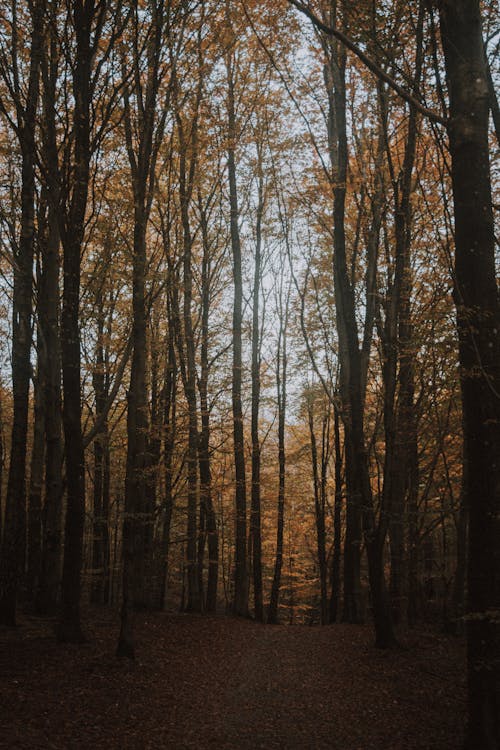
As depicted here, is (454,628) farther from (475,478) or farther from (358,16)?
(358,16)

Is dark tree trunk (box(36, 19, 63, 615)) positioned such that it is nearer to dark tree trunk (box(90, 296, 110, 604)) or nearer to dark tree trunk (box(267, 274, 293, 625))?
dark tree trunk (box(90, 296, 110, 604))

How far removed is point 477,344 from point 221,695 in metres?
5.26

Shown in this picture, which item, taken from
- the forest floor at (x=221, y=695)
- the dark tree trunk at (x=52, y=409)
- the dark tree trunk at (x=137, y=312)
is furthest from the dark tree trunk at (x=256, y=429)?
the dark tree trunk at (x=137, y=312)

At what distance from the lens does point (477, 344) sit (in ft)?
15.3

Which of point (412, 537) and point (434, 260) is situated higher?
point (434, 260)

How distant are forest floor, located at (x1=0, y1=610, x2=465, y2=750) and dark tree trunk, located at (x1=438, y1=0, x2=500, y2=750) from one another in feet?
3.86

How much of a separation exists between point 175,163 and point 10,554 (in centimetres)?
991

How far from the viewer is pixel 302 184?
13.9 metres

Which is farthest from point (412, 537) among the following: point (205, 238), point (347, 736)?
point (205, 238)

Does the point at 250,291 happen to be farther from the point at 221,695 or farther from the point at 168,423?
the point at 221,695

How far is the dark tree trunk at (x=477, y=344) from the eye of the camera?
4336 mm

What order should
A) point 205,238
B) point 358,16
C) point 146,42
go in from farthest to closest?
point 205,238
point 146,42
point 358,16

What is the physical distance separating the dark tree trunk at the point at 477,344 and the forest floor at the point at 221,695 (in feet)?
3.86

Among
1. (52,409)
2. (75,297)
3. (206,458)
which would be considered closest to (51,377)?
(52,409)
